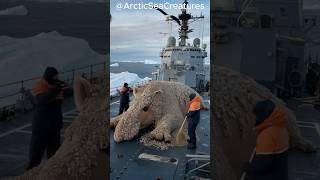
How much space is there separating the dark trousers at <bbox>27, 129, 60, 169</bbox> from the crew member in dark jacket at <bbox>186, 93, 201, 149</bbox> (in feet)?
3.09

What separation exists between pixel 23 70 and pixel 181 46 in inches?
43.9

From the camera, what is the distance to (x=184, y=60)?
8.70 ft

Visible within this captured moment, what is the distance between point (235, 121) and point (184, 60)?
0.57 meters

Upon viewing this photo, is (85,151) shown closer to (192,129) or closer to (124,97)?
(124,97)

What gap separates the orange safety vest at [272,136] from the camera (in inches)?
105

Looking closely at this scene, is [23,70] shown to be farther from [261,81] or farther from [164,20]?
[261,81]

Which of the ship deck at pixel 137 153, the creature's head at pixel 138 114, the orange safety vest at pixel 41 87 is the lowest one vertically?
the ship deck at pixel 137 153

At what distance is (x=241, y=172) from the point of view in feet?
9.05

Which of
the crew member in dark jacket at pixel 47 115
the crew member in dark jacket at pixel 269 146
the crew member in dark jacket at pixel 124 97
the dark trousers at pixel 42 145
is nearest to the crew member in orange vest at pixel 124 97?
the crew member in dark jacket at pixel 124 97

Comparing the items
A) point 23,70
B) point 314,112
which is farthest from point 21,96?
point 314,112

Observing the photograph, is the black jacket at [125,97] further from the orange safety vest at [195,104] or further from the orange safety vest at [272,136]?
the orange safety vest at [272,136]

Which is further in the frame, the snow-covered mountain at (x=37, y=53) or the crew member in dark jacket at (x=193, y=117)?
the snow-covered mountain at (x=37, y=53)

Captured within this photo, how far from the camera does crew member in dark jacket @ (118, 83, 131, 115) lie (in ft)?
8.74

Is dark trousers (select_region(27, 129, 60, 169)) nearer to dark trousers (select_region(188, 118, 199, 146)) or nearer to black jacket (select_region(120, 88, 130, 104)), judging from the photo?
black jacket (select_region(120, 88, 130, 104))
